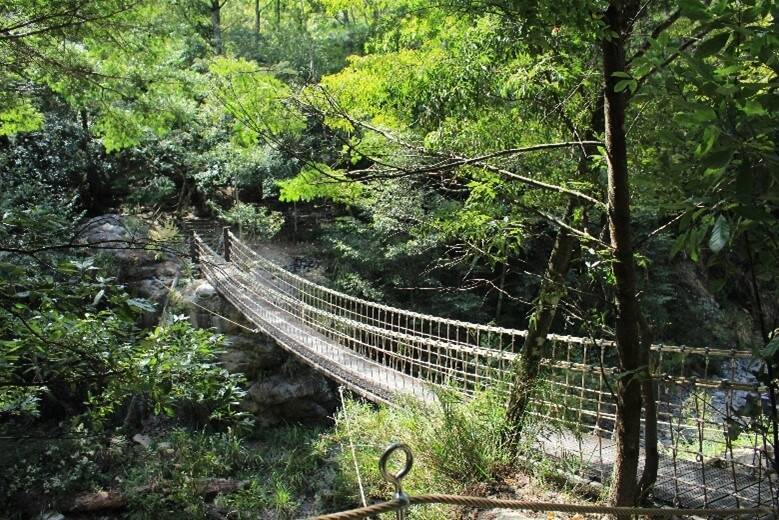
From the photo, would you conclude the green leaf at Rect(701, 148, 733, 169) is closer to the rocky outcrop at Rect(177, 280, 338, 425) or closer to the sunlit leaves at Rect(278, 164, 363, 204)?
the sunlit leaves at Rect(278, 164, 363, 204)

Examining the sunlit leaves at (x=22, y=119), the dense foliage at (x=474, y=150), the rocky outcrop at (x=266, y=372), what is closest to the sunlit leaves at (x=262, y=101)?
the dense foliage at (x=474, y=150)

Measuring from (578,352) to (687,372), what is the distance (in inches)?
83.4

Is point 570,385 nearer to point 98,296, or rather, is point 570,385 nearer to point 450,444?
point 450,444

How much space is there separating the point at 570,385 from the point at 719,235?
81.7 inches

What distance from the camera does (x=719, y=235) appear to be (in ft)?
2.53

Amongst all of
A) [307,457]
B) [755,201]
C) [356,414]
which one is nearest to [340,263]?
[307,457]

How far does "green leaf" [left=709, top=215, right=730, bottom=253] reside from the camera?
752 mm

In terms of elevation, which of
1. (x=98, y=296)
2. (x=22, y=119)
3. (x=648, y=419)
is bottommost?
(x=648, y=419)

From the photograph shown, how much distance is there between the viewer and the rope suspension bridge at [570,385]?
212 cm

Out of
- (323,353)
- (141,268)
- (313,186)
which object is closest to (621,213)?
(313,186)

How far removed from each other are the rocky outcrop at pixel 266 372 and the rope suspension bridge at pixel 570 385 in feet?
1.03

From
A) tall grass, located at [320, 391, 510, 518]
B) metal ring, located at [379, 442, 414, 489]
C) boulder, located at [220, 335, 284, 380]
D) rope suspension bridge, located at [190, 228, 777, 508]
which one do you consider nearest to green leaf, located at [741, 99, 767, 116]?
rope suspension bridge, located at [190, 228, 777, 508]

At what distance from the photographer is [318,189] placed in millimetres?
2316

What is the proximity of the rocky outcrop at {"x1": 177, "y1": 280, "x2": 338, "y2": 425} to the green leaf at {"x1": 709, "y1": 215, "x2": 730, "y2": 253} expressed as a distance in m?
5.77
